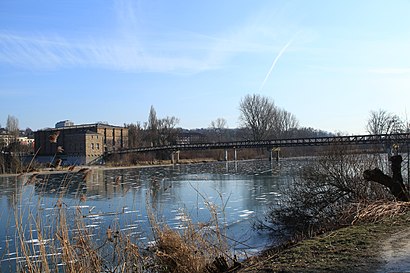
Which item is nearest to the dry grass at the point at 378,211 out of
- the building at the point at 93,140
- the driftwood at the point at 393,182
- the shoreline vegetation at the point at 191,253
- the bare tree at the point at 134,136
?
the shoreline vegetation at the point at 191,253

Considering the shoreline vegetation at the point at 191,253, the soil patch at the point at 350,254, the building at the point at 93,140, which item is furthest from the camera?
the building at the point at 93,140

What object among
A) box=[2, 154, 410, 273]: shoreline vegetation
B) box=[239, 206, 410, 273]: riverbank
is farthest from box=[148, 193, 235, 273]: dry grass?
box=[239, 206, 410, 273]: riverbank

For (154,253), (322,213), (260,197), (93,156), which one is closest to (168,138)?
(93,156)

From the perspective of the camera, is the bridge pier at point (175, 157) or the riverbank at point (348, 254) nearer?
the riverbank at point (348, 254)

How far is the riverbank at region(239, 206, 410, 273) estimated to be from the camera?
5.07 m

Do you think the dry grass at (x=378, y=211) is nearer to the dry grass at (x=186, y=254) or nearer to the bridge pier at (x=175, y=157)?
the dry grass at (x=186, y=254)

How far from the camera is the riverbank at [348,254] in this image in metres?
5.07

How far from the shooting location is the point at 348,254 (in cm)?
570

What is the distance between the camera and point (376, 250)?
584cm

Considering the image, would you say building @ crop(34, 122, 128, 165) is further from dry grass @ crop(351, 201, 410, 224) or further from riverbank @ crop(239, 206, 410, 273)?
riverbank @ crop(239, 206, 410, 273)

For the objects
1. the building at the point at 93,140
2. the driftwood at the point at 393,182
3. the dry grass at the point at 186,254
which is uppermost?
the building at the point at 93,140

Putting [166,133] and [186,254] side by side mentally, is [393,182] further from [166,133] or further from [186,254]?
[166,133]

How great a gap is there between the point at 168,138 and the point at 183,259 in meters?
98.1

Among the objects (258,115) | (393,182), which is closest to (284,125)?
(258,115)
